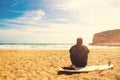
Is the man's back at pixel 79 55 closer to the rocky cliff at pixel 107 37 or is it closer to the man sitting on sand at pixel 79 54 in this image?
the man sitting on sand at pixel 79 54

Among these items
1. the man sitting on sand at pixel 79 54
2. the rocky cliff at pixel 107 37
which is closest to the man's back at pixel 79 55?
the man sitting on sand at pixel 79 54

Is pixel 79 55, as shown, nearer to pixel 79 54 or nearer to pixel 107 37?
pixel 79 54

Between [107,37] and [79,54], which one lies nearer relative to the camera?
[79,54]

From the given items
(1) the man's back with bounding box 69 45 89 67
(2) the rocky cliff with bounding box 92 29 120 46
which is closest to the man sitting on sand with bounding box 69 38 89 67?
(1) the man's back with bounding box 69 45 89 67

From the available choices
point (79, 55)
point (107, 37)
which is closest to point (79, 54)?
point (79, 55)

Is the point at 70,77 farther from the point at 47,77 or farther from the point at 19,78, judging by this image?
the point at 19,78

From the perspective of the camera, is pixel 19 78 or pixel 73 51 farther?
pixel 73 51

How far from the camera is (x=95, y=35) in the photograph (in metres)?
88.2

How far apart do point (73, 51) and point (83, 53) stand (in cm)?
41

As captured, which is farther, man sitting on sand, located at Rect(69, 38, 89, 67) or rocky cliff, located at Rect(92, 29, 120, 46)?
rocky cliff, located at Rect(92, 29, 120, 46)

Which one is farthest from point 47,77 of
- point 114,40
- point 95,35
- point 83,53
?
point 95,35

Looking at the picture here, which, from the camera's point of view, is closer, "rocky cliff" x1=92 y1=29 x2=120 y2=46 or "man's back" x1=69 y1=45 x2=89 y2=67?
"man's back" x1=69 y1=45 x2=89 y2=67

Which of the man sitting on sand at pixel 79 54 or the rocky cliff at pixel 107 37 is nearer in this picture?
the man sitting on sand at pixel 79 54

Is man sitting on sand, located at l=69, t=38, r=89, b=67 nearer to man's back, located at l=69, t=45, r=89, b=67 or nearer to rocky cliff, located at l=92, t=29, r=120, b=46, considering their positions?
man's back, located at l=69, t=45, r=89, b=67
